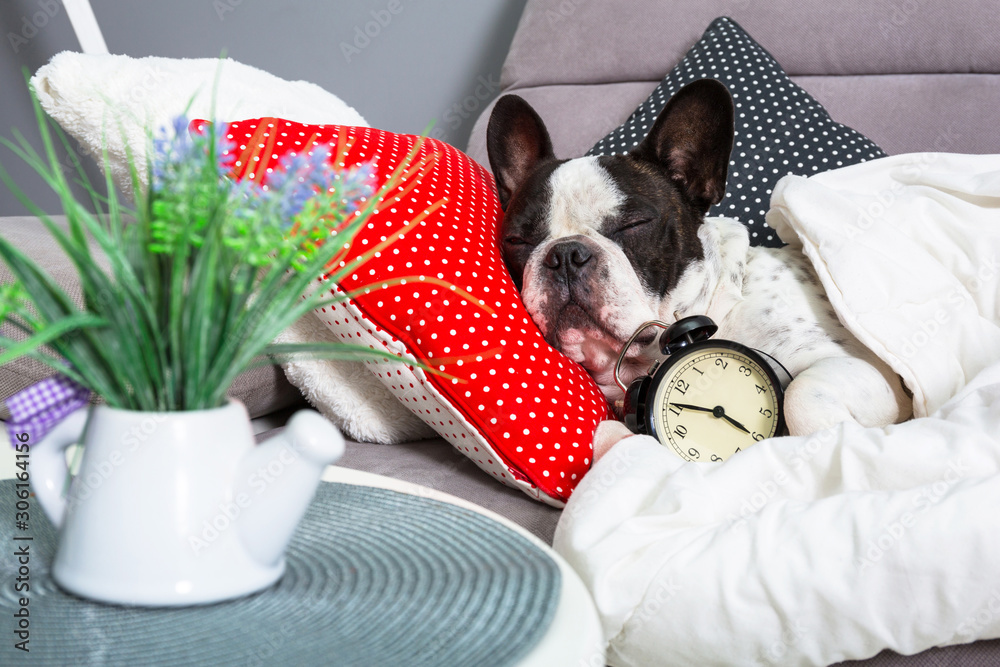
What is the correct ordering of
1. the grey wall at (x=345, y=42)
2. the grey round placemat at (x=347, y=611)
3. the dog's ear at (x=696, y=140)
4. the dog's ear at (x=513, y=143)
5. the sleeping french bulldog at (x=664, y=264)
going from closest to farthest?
the grey round placemat at (x=347, y=611) < the sleeping french bulldog at (x=664, y=264) < the dog's ear at (x=696, y=140) < the dog's ear at (x=513, y=143) < the grey wall at (x=345, y=42)

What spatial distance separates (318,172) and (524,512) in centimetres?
62

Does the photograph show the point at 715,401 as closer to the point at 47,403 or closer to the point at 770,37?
the point at 47,403

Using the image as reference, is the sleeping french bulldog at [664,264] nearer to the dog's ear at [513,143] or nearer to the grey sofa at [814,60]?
the dog's ear at [513,143]

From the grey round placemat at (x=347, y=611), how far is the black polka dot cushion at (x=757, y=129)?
1.22 meters

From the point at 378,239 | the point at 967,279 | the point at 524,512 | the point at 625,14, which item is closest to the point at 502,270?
the point at 378,239

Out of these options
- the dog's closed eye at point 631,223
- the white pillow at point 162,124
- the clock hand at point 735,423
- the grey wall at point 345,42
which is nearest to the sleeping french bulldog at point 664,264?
the dog's closed eye at point 631,223

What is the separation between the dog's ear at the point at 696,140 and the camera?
4.40 feet

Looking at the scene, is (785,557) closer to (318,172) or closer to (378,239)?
(318,172)

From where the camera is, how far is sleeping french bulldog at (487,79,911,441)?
122 centimetres

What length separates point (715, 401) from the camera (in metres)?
1.07

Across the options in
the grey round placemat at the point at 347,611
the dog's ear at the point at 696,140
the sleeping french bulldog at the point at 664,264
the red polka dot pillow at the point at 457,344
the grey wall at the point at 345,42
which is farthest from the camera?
the grey wall at the point at 345,42

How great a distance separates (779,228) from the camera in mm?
1401

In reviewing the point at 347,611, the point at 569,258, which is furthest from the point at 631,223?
the point at 347,611

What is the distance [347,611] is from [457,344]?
0.54m
